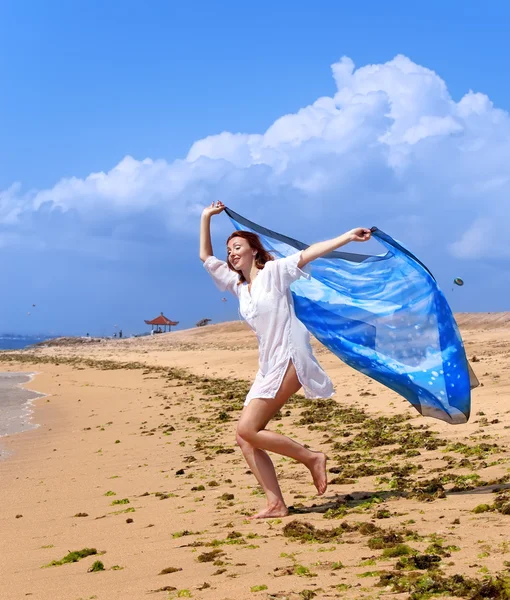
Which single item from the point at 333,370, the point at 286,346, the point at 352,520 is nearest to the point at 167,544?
the point at 352,520

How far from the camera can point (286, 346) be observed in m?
6.22

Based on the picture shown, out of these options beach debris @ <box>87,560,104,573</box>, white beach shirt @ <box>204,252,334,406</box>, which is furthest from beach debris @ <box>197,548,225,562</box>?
white beach shirt @ <box>204,252,334,406</box>

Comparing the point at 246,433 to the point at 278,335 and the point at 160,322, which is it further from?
the point at 160,322

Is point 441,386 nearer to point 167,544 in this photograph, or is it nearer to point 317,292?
point 317,292

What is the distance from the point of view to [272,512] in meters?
6.12

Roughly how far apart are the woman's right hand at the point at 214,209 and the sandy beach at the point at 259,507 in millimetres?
2598

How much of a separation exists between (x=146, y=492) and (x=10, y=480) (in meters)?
2.52

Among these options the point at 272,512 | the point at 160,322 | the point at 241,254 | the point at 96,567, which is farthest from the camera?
the point at 160,322

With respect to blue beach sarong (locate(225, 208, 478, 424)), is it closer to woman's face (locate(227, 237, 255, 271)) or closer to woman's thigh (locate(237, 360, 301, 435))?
woman's face (locate(227, 237, 255, 271))

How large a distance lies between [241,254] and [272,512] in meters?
2.09

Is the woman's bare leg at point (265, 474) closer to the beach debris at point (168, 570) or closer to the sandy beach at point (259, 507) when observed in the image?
the sandy beach at point (259, 507)

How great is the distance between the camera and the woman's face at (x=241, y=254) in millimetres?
6555

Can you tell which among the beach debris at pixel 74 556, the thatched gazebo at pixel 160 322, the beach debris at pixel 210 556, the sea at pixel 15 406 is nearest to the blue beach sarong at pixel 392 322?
the beach debris at pixel 210 556

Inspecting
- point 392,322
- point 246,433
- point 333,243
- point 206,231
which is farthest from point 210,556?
point 206,231
